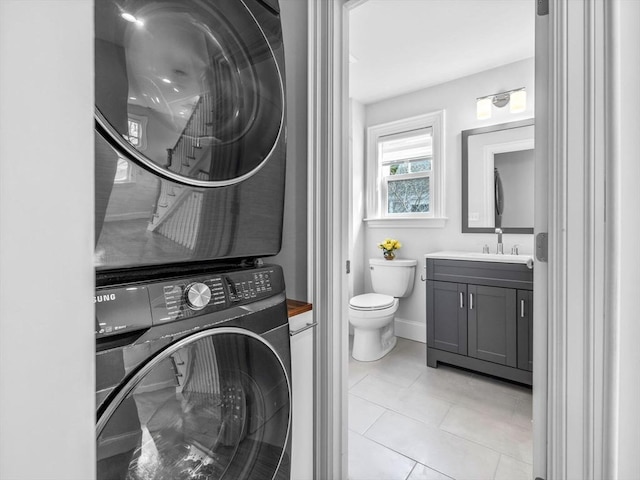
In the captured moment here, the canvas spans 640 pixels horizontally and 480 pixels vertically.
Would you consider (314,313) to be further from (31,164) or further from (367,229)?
(367,229)

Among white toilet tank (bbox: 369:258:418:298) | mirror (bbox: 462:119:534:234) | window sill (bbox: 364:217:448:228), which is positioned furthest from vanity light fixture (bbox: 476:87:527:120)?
white toilet tank (bbox: 369:258:418:298)

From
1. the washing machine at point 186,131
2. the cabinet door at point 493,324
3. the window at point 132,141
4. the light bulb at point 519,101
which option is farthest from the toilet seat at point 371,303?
the window at point 132,141

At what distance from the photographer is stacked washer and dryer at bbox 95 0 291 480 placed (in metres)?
0.57

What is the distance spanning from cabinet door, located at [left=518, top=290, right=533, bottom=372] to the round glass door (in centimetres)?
205

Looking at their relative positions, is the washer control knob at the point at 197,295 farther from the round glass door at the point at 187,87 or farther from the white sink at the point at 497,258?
the white sink at the point at 497,258

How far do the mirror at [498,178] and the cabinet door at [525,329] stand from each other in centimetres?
67

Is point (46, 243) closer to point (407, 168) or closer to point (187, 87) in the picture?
point (187, 87)

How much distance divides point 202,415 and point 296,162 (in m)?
0.96

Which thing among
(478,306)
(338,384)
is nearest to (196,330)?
(338,384)

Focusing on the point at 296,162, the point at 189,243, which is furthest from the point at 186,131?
the point at 296,162

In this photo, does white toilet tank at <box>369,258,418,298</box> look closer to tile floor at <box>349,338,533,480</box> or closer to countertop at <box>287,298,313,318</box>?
tile floor at <box>349,338,533,480</box>

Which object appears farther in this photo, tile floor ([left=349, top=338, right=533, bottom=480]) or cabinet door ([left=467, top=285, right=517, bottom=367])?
cabinet door ([left=467, top=285, right=517, bottom=367])

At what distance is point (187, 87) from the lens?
682mm

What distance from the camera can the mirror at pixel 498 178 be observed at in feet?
8.26
